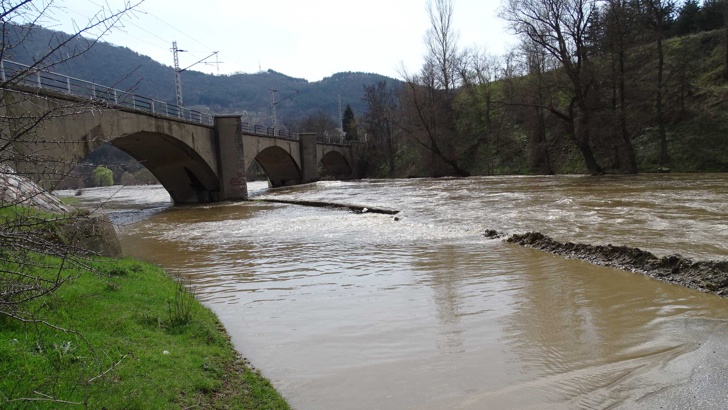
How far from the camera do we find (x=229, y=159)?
116 ft

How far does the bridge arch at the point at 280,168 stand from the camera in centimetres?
5484

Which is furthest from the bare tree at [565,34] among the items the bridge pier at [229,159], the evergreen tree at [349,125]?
the evergreen tree at [349,125]

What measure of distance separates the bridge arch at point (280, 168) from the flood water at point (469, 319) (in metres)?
42.1

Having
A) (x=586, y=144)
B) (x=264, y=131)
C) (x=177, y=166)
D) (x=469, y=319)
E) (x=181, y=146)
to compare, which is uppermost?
(x=264, y=131)

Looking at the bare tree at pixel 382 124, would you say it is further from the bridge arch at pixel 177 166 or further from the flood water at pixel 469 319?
the flood water at pixel 469 319

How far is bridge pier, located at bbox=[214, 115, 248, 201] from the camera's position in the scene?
115ft

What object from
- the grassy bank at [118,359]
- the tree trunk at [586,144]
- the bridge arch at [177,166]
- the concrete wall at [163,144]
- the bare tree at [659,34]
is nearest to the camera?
the grassy bank at [118,359]

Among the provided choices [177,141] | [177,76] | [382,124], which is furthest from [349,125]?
[177,141]

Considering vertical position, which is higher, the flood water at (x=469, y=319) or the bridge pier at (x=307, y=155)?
the bridge pier at (x=307, y=155)

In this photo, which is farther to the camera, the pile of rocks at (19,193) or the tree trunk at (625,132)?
the tree trunk at (625,132)

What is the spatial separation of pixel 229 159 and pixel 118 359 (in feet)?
106

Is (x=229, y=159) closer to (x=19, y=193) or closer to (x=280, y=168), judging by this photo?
(x=280, y=168)

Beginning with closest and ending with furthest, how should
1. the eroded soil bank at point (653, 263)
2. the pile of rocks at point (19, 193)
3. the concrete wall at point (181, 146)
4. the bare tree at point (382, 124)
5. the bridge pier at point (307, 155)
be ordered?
the pile of rocks at point (19, 193)
the eroded soil bank at point (653, 263)
the concrete wall at point (181, 146)
the bridge pier at point (307, 155)
the bare tree at point (382, 124)

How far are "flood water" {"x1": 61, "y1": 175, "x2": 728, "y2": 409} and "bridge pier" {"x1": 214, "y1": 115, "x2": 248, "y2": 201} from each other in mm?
22074
